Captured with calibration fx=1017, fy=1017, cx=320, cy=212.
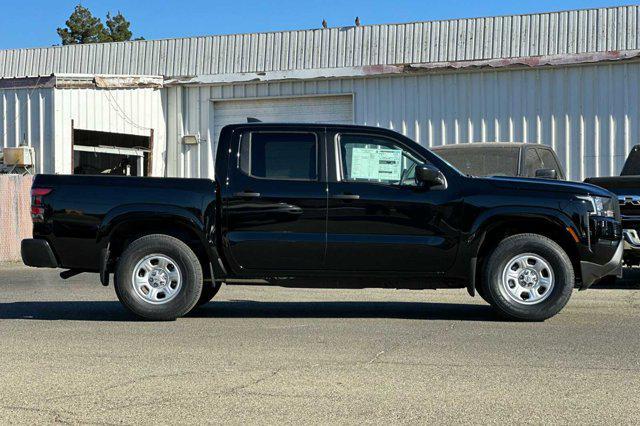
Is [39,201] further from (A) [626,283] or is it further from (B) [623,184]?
(A) [626,283]

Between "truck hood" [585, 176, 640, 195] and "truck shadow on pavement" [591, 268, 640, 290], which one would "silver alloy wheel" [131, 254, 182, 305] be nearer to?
"truck hood" [585, 176, 640, 195]

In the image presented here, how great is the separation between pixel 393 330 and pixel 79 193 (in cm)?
337

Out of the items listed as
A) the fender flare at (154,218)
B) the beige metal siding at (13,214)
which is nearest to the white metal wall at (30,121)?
the beige metal siding at (13,214)

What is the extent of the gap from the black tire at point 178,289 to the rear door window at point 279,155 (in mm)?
1038

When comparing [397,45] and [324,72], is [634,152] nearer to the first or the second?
[324,72]

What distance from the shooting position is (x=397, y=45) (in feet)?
85.4

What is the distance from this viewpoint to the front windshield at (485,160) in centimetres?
1430

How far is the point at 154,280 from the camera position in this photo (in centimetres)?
990

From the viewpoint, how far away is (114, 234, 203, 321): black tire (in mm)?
9820

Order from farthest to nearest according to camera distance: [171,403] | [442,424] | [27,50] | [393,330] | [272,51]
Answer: [27,50] < [272,51] < [393,330] < [171,403] < [442,424]

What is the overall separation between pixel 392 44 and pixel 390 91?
317 cm

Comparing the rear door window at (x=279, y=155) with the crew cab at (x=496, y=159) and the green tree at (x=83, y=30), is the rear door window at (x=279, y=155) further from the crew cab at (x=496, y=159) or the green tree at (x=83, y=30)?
the green tree at (x=83, y=30)

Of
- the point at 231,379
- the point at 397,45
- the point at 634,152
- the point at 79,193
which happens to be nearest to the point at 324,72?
the point at 397,45

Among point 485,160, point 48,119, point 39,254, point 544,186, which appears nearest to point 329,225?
point 544,186
